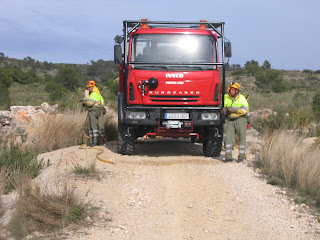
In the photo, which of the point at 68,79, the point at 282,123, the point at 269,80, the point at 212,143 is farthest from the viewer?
the point at 269,80

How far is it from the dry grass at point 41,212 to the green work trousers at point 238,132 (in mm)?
4535

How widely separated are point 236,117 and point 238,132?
1.13ft

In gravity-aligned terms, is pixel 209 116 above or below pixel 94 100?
below

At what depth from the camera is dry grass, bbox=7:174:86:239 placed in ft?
15.9

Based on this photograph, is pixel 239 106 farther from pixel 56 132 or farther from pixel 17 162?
pixel 56 132

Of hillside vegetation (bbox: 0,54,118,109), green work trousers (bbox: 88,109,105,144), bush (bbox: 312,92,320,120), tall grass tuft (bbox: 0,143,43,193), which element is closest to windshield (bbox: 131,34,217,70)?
green work trousers (bbox: 88,109,105,144)

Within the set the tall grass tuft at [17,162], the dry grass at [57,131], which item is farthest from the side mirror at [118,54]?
the dry grass at [57,131]

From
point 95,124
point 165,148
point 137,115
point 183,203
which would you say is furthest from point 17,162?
point 165,148

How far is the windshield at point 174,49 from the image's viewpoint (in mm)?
8992

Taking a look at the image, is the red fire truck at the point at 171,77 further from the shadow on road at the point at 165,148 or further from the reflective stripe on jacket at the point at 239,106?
the shadow on road at the point at 165,148

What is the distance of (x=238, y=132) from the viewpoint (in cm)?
909

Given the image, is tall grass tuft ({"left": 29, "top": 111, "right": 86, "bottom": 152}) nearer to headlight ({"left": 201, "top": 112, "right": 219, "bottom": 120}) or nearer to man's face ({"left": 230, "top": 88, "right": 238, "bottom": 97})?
headlight ({"left": 201, "top": 112, "right": 219, "bottom": 120})

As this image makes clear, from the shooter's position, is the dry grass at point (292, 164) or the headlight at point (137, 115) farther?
the headlight at point (137, 115)

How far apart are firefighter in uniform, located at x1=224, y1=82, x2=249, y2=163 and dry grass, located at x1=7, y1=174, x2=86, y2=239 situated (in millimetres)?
4597
